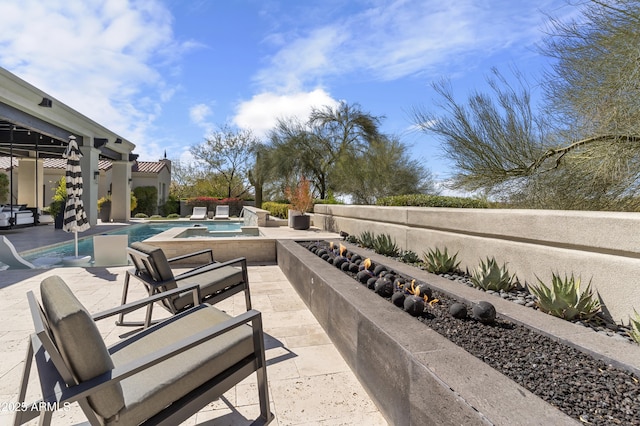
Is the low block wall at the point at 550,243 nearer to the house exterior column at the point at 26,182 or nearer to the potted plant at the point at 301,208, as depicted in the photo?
the potted plant at the point at 301,208

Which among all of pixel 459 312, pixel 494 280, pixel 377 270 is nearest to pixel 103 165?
pixel 377 270

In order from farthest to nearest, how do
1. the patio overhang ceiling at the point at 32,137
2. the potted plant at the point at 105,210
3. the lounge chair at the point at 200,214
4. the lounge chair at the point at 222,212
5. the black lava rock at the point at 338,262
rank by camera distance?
the lounge chair at the point at 222,212, the lounge chair at the point at 200,214, the potted plant at the point at 105,210, the patio overhang ceiling at the point at 32,137, the black lava rock at the point at 338,262

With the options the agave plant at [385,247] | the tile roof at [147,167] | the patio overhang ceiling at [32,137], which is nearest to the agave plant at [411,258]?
the agave plant at [385,247]

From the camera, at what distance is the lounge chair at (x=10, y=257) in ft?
18.3

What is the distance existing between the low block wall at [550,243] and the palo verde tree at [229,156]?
69.5 feet

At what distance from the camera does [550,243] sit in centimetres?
276

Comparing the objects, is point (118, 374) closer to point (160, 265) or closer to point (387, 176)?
point (160, 265)

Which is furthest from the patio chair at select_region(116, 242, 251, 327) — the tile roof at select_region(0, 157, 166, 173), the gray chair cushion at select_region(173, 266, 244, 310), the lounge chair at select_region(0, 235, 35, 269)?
the tile roof at select_region(0, 157, 166, 173)

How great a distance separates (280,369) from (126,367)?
51.0 inches

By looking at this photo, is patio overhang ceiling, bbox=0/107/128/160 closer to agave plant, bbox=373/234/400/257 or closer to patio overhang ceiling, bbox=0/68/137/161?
patio overhang ceiling, bbox=0/68/137/161

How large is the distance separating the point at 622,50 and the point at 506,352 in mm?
3677

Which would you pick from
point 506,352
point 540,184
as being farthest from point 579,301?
point 540,184

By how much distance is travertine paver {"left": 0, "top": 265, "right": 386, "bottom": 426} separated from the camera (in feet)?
5.92

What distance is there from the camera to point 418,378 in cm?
138
